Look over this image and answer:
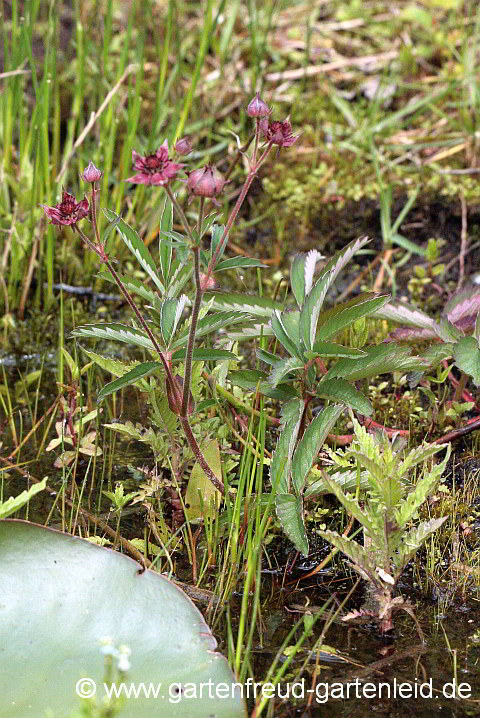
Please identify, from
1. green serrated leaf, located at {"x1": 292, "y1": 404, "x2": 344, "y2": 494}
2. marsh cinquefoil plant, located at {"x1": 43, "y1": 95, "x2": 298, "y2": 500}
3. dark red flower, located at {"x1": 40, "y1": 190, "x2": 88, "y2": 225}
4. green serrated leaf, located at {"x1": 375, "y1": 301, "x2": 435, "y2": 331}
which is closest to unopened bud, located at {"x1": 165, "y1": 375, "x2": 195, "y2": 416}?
marsh cinquefoil plant, located at {"x1": 43, "y1": 95, "x2": 298, "y2": 500}

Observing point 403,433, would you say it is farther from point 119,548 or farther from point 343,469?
point 119,548

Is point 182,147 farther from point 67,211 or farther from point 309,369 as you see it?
point 309,369

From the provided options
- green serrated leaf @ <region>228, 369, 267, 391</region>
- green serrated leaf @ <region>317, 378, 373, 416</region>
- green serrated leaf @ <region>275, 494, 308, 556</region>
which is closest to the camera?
green serrated leaf @ <region>275, 494, 308, 556</region>

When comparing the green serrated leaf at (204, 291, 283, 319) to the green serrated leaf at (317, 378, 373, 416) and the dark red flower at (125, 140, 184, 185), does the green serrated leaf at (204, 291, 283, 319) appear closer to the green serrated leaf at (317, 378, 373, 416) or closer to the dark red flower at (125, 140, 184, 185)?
the green serrated leaf at (317, 378, 373, 416)

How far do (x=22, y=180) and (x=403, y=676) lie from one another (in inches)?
63.7

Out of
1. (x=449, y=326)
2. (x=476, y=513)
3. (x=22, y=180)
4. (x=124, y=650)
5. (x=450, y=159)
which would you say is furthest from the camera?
(x=450, y=159)

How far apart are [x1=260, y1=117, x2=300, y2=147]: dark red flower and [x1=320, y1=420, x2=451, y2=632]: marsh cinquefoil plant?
1.48 ft

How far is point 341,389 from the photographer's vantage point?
141cm

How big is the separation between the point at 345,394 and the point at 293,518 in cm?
24

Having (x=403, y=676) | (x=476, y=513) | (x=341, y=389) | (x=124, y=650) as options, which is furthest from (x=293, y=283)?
(x=124, y=650)

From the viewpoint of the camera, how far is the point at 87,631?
110 centimetres

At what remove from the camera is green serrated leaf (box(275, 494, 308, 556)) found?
125 centimetres

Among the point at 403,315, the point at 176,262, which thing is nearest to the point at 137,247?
the point at 176,262

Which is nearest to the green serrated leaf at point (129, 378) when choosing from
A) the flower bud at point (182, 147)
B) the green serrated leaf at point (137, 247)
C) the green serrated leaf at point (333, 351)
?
the green serrated leaf at point (137, 247)
